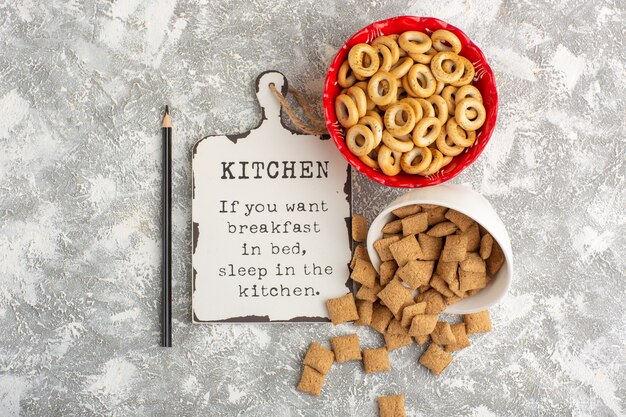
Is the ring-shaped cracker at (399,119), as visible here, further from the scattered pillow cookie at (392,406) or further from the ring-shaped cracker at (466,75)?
the scattered pillow cookie at (392,406)

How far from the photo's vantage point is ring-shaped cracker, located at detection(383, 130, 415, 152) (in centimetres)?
103

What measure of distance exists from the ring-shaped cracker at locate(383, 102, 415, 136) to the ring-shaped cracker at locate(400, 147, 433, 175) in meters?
0.04

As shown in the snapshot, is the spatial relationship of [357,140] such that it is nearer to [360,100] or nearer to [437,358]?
[360,100]

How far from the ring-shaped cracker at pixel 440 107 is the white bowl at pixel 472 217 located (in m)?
0.11

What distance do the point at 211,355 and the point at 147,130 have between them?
42 centimetres

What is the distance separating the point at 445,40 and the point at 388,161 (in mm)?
217

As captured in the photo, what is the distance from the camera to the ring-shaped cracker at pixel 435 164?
1.04 meters

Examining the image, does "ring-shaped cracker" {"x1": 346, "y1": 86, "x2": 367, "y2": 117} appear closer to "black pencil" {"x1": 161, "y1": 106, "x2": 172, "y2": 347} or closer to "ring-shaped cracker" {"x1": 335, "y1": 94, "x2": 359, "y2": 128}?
"ring-shaped cracker" {"x1": 335, "y1": 94, "x2": 359, "y2": 128}

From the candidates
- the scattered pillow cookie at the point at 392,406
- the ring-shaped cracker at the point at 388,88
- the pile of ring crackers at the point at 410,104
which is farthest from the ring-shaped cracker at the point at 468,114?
the scattered pillow cookie at the point at 392,406

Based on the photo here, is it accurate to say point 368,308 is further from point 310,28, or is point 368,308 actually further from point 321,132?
point 310,28

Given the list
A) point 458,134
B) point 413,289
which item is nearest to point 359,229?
point 413,289

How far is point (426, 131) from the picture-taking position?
Answer: 1043 millimetres

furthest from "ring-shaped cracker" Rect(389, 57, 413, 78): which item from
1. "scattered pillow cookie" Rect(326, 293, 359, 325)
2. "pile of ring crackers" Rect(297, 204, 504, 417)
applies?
"scattered pillow cookie" Rect(326, 293, 359, 325)

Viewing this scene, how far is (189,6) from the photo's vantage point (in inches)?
47.1
